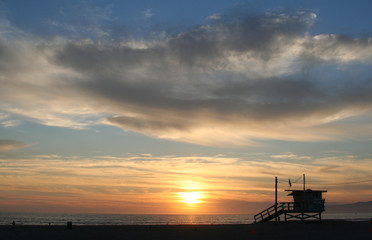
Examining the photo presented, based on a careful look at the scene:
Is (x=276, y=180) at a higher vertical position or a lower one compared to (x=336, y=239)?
higher

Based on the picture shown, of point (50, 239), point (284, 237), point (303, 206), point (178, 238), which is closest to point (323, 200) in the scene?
point (303, 206)

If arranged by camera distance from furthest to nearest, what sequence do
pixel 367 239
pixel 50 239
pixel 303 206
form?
pixel 303 206
pixel 50 239
pixel 367 239

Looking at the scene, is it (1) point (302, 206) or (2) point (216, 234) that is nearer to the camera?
(2) point (216, 234)

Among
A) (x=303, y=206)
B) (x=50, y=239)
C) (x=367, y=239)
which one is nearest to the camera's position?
(x=367, y=239)

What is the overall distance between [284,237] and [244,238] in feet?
12.2

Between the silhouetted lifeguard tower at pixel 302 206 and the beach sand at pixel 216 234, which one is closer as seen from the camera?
the beach sand at pixel 216 234

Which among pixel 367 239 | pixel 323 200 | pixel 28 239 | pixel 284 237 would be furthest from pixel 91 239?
pixel 323 200

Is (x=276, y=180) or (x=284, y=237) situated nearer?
(x=284, y=237)

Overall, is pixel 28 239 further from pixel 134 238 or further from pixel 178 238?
pixel 178 238

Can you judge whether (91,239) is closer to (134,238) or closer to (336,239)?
(134,238)

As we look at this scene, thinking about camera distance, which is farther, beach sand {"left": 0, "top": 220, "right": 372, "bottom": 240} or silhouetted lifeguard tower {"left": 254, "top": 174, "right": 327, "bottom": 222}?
silhouetted lifeguard tower {"left": 254, "top": 174, "right": 327, "bottom": 222}

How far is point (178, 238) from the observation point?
3247 centimetres

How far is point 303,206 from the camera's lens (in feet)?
159

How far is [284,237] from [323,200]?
65.5ft
